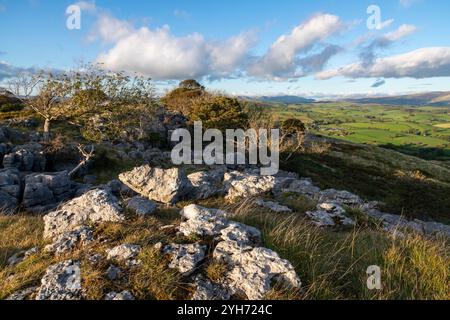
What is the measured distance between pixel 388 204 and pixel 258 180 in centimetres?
2536

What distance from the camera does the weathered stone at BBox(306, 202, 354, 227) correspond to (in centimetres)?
1136

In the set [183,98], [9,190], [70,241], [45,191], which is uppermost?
[183,98]

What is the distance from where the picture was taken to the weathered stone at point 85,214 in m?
8.21

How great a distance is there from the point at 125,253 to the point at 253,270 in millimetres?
2298

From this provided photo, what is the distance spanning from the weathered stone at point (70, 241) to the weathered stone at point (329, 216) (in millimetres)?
7185

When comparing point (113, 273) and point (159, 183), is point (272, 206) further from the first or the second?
point (113, 273)

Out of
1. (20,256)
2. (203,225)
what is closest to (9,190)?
(20,256)

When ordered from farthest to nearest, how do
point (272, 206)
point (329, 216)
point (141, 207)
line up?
point (272, 206)
point (329, 216)
point (141, 207)

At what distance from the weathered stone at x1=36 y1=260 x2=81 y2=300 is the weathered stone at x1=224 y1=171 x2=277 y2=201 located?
28.1 ft

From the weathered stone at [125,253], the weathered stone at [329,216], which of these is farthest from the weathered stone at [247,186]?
the weathered stone at [125,253]

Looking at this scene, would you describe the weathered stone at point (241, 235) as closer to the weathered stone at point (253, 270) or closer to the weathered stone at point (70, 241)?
the weathered stone at point (253, 270)

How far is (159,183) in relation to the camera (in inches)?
531

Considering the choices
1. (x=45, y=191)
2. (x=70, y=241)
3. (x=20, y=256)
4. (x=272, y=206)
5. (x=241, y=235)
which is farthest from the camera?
(x=45, y=191)

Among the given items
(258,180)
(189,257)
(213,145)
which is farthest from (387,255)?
(213,145)
